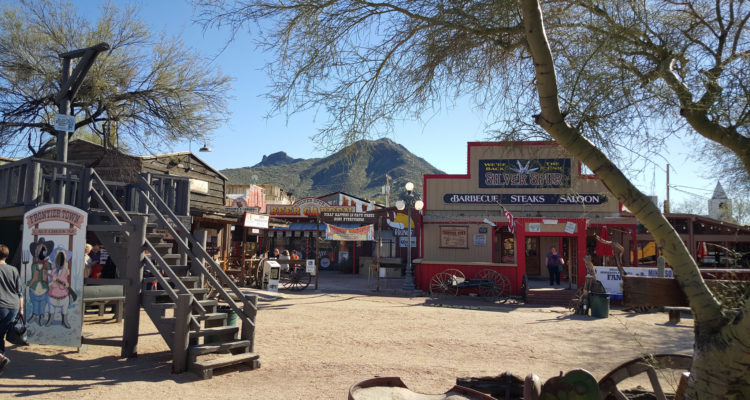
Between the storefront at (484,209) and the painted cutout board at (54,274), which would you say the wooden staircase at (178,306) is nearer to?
the painted cutout board at (54,274)

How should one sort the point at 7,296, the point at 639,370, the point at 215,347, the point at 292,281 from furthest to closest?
the point at 292,281
the point at 215,347
the point at 7,296
the point at 639,370

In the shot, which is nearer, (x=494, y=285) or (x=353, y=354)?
(x=353, y=354)

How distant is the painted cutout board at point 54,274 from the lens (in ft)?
24.9

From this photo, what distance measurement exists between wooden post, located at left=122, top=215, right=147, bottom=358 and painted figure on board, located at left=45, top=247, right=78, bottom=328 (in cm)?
83

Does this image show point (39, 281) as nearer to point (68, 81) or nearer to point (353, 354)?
point (68, 81)

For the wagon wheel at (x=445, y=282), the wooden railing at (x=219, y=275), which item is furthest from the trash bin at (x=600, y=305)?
the wooden railing at (x=219, y=275)

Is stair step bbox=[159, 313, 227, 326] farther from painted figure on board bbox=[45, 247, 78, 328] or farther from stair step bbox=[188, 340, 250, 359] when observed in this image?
painted figure on board bbox=[45, 247, 78, 328]

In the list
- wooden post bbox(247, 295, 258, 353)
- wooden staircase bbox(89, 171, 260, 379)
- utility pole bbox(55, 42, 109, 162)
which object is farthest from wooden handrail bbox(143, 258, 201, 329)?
utility pole bbox(55, 42, 109, 162)

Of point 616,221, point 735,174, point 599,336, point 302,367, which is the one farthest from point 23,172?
point 616,221

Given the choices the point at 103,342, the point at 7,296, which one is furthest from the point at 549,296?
the point at 7,296

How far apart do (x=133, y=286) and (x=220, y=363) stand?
1966 millimetres

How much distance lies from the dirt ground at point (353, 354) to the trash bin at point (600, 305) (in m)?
0.45

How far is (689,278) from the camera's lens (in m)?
3.19

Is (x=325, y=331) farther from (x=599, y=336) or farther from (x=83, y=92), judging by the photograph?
(x=83, y=92)
